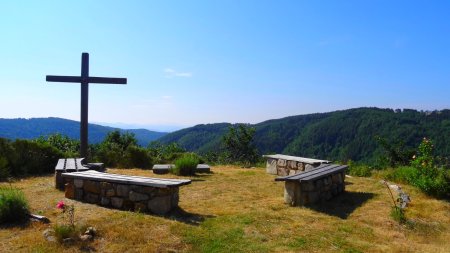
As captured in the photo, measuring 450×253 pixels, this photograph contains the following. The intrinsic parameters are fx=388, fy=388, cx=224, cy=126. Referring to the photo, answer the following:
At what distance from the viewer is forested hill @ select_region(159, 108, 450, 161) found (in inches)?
3270

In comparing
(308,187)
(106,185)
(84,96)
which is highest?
(84,96)

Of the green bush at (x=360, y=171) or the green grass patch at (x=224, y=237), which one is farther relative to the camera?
the green bush at (x=360, y=171)

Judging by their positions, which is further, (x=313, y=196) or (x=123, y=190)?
(x=313, y=196)

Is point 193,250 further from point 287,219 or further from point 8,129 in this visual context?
point 8,129

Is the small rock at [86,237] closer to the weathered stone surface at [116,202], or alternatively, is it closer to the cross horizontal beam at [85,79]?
the weathered stone surface at [116,202]

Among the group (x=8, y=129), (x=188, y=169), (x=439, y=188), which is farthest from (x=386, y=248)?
(x=8, y=129)

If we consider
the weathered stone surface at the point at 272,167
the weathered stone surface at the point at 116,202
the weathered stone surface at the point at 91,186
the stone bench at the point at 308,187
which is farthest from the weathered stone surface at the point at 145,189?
the weathered stone surface at the point at 272,167

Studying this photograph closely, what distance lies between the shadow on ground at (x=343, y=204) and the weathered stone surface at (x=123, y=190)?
3.55 m

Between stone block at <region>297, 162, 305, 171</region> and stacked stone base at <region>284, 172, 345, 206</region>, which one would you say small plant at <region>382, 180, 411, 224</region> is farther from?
stone block at <region>297, 162, 305, 171</region>

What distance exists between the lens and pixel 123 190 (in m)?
6.94

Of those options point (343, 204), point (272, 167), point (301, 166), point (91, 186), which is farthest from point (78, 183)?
point (272, 167)

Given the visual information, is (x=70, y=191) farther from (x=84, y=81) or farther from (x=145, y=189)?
(x=84, y=81)

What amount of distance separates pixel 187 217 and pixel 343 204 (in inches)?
139

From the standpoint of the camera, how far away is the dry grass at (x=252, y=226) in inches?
208
